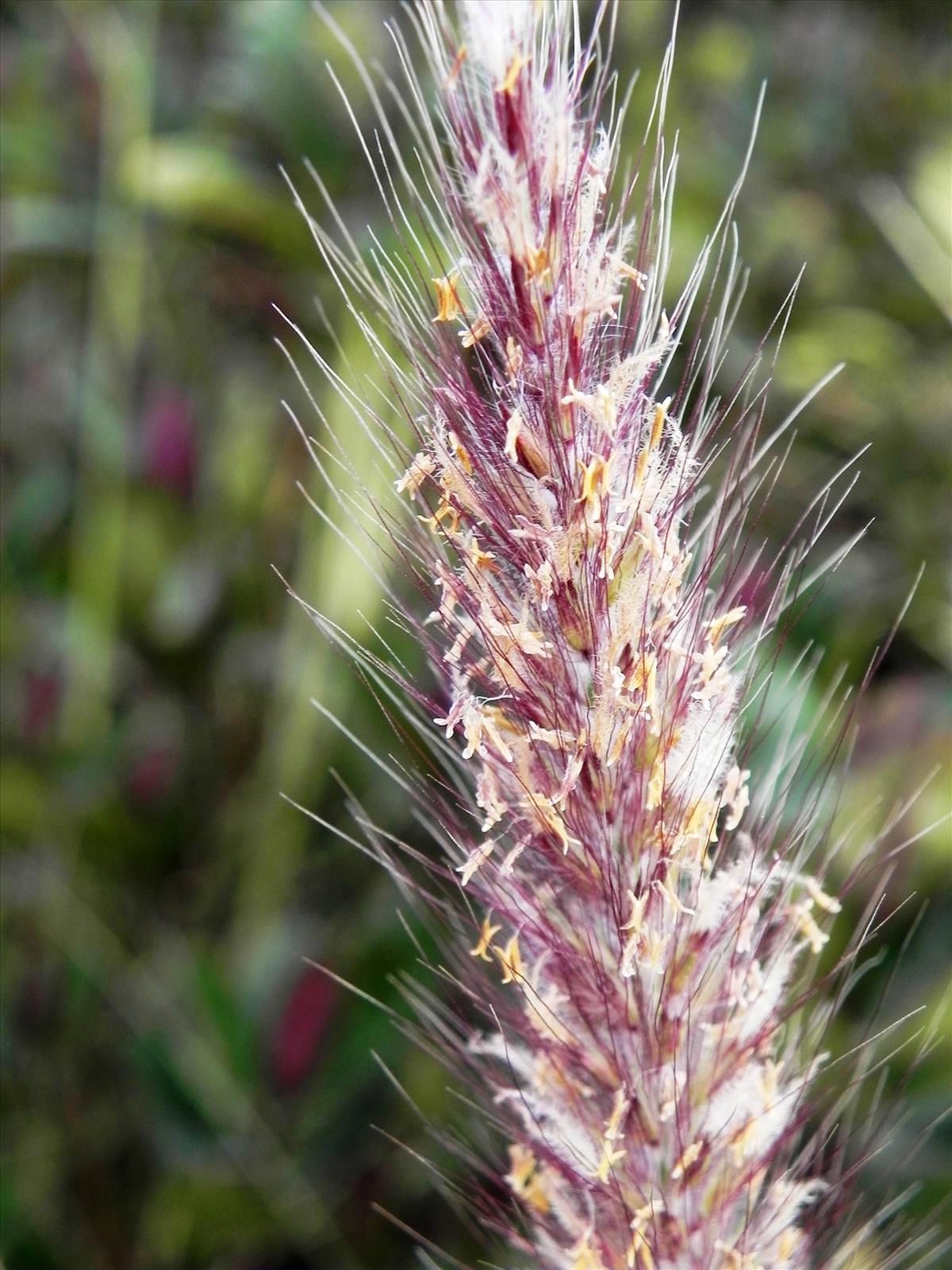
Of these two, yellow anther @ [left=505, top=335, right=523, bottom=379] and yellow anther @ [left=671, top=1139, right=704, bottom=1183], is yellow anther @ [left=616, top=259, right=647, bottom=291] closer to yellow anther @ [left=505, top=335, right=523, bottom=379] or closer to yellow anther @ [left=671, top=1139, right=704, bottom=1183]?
yellow anther @ [left=505, top=335, right=523, bottom=379]

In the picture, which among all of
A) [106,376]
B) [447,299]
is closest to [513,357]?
[447,299]

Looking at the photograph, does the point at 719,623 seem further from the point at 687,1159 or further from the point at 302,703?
the point at 302,703

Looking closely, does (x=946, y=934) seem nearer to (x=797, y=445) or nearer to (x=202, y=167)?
(x=797, y=445)

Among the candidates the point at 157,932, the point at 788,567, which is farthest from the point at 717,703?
the point at 157,932

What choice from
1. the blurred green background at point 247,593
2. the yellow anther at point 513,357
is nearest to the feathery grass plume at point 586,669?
the yellow anther at point 513,357

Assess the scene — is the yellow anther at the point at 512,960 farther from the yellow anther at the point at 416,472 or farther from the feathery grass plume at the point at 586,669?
the yellow anther at the point at 416,472

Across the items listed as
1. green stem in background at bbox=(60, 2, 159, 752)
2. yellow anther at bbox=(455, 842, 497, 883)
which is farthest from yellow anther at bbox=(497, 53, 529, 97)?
green stem in background at bbox=(60, 2, 159, 752)
